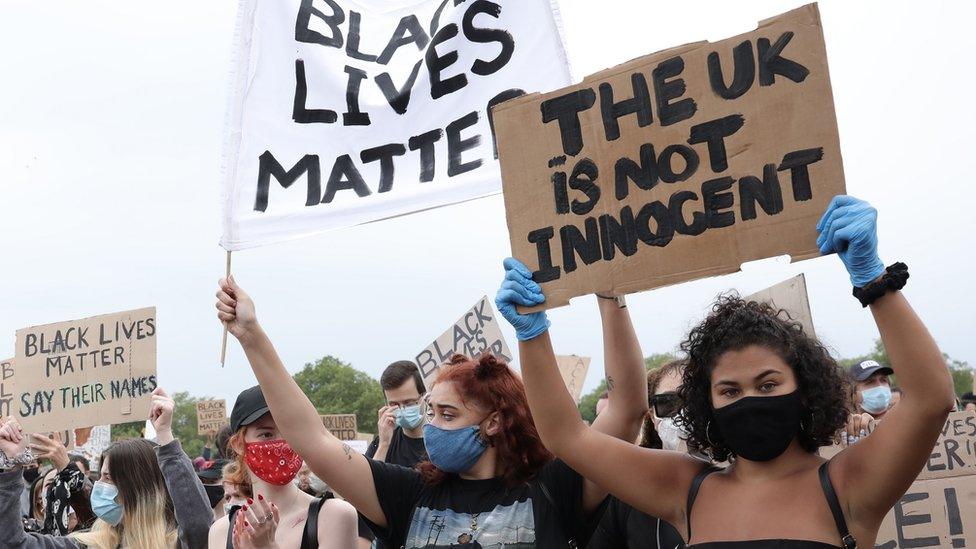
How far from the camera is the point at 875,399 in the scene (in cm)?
716

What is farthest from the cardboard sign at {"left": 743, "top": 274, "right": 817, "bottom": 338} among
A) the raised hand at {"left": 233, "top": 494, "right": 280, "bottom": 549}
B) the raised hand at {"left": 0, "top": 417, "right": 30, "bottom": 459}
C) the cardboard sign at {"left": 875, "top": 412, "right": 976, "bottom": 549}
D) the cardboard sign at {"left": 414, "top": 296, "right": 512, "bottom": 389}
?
the raised hand at {"left": 0, "top": 417, "right": 30, "bottom": 459}

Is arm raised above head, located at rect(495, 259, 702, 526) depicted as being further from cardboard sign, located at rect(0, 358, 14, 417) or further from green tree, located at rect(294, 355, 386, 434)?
green tree, located at rect(294, 355, 386, 434)

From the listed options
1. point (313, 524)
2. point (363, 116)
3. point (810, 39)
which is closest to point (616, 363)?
point (810, 39)

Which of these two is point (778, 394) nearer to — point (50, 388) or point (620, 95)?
point (620, 95)

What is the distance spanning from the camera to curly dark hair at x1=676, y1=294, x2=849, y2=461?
285 centimetres

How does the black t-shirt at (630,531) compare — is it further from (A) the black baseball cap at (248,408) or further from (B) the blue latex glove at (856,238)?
(A) the black baseball cap at (248,408)

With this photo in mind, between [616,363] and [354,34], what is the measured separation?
2.39 m

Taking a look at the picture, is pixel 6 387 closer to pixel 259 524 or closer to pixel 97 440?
pixel 97 440

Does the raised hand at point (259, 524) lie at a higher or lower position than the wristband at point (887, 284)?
lower

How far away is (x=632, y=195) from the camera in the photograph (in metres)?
3.13

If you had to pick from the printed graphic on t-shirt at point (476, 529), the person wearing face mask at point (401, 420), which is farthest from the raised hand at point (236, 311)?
the person wearing face mask at point (401, 420)

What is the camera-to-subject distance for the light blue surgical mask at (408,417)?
A: 6816mm

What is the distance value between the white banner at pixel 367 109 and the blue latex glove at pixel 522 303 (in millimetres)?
1270

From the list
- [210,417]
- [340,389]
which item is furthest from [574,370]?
[340,389]
